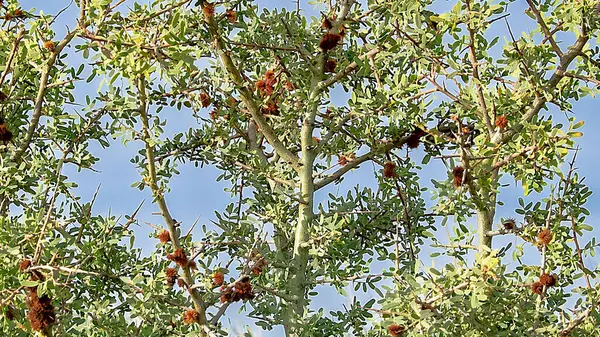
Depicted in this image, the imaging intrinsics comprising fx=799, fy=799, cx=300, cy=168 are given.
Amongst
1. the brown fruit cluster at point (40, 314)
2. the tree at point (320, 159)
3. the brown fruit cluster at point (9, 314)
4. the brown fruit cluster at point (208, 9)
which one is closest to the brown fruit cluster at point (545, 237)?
the tree at point (320, 159)

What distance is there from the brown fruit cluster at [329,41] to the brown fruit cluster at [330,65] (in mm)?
240

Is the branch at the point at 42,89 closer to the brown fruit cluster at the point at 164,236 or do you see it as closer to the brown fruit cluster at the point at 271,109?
the brown fruit cluster at the point at 164,236

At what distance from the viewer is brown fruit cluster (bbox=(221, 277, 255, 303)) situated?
4605mm

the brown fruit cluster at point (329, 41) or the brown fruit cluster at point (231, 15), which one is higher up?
the brown fruit cluster at point (231, 15)

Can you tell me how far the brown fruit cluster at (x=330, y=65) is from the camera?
17.1 feet

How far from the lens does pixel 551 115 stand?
453 centimetres

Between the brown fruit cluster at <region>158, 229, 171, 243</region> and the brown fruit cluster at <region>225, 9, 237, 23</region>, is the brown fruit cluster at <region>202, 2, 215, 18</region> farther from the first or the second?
the brown fruit cluster at <region>158, 229, 171, 243</region>

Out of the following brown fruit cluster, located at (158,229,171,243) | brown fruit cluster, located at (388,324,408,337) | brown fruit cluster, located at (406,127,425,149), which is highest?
brown fruit cluster, located at (406,127,425,149)

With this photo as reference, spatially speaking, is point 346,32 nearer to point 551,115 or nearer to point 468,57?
point 468,57

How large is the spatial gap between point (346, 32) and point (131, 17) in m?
1.70

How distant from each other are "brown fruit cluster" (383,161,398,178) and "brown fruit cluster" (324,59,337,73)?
0.72 metres

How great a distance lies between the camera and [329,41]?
4.93 m

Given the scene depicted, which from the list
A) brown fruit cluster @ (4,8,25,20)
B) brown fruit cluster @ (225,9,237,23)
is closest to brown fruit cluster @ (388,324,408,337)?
brown fruit cluster @ (225,9,237,23)

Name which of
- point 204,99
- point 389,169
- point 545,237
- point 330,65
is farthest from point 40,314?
point 545,237
